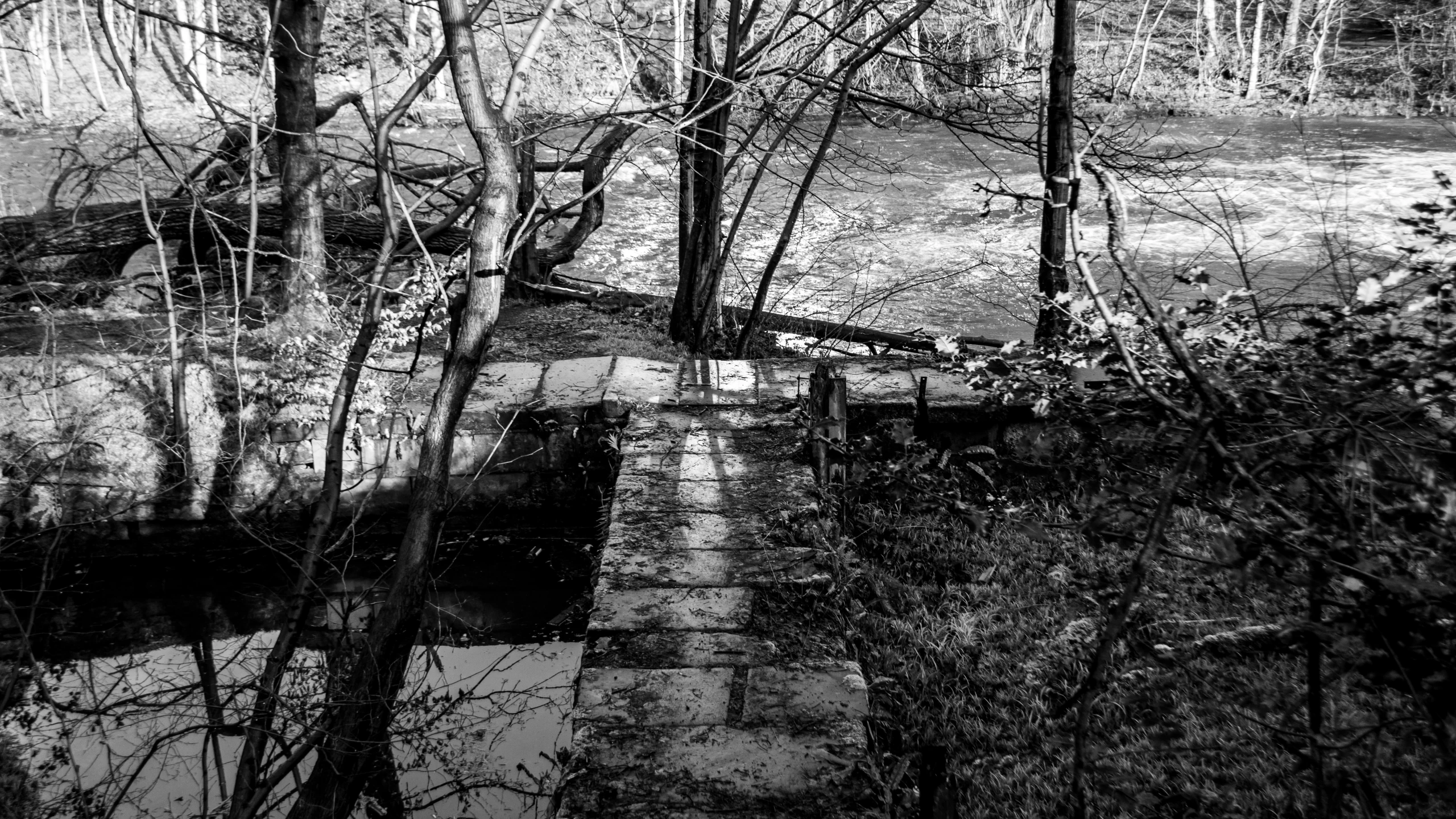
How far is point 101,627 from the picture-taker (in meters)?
5.54

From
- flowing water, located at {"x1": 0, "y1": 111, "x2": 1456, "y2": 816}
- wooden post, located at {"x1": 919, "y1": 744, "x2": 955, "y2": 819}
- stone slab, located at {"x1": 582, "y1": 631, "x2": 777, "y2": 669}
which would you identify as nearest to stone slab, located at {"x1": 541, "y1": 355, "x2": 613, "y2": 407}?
flowing water, located at {"x1": 0, "y1": 111, "x2": 1456, "y2": 816}

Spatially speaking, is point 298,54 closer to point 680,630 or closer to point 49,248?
point 49,248

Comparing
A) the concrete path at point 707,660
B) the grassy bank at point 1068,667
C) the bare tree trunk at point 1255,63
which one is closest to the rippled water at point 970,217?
the bare tree trunk at point 1255,63

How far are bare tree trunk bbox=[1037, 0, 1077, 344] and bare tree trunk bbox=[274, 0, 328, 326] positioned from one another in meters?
4.58

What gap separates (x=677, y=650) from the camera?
11.6 feet

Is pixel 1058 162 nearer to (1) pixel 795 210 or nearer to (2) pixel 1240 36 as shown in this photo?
(1) pixel 795 210

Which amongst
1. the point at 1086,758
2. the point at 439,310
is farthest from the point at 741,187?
the point at 1086,758

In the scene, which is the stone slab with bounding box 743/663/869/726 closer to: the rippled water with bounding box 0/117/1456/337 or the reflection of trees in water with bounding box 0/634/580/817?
→ the reflection of trees in water with bounding box 0/634/580/817

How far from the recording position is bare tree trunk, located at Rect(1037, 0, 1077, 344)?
522 centimetres

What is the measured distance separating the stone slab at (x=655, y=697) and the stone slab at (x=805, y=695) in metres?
0.09

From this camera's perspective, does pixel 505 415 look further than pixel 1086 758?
Yes

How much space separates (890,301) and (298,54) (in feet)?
22.7

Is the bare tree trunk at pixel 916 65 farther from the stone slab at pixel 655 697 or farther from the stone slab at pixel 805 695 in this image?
the stone slab at pixel 655 697

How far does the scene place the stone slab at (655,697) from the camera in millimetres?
3158
